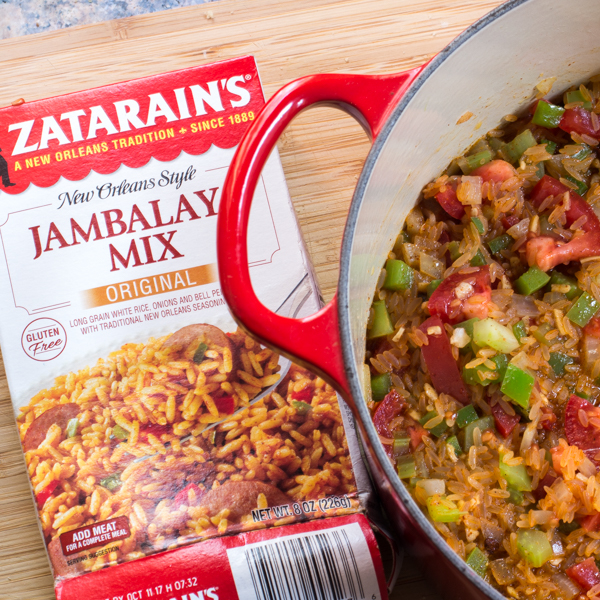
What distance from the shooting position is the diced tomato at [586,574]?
0.94 meters

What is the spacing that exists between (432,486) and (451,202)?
1.65 ft

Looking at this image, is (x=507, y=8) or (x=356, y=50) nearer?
(x=507, y=8)

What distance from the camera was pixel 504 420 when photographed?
3.27 ft

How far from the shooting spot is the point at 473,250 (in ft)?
3.43

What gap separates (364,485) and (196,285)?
54 centimetres

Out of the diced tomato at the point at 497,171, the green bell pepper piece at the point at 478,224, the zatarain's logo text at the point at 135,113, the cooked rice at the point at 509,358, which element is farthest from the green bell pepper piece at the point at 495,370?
the zatarain's logo text at the point at 135,113

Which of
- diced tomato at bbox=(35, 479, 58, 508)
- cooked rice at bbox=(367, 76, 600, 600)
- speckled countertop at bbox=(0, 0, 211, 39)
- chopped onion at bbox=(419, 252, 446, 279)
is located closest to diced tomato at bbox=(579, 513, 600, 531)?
cooked rice at bbox=(367, 76, 600, 600)

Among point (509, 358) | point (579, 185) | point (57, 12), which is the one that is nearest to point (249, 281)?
point (509, 358)

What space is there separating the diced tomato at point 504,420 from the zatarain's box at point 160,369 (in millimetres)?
Result: 311

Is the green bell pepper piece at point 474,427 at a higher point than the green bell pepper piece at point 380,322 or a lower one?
lower

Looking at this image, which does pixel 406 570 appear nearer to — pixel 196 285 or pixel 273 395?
pixel 273 395

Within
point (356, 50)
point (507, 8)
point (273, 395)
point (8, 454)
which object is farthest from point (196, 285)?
point (507, 8)

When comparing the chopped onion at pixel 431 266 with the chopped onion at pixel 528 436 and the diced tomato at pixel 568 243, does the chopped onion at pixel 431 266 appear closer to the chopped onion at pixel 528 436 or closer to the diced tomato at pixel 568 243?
the diced tomato at pixel 568 243

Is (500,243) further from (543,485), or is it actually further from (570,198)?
(543,485)
